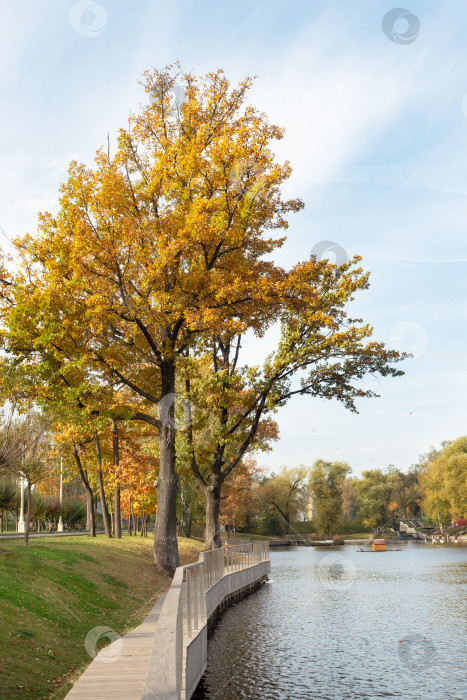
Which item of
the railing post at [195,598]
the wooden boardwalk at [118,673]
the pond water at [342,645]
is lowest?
the pond water at [342,645]

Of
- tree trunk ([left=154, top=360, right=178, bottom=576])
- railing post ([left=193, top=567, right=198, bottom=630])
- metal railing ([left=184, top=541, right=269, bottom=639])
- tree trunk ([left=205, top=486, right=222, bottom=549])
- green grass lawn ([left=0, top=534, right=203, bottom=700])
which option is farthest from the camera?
tree trunk ([left=205, top=486, right=222, bottom=549])

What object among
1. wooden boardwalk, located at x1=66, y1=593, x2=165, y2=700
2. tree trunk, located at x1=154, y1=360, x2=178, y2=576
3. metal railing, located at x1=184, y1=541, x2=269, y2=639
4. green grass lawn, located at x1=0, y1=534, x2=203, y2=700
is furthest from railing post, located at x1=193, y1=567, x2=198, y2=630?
tree trunk, located at x1=154, y1=360, x2=178, y2=576

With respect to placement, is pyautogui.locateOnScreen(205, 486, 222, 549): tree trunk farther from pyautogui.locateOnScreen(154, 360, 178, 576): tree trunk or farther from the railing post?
the railing post

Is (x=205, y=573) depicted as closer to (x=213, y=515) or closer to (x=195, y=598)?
(x=195, y=598)

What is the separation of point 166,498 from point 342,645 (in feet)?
29.7

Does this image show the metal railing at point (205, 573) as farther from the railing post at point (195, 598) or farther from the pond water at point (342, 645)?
the pond water at point (342, 645)

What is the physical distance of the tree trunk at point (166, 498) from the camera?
23531 mm

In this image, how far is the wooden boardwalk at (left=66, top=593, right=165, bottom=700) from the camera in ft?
27.2

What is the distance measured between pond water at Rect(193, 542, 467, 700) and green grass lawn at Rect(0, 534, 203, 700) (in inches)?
105

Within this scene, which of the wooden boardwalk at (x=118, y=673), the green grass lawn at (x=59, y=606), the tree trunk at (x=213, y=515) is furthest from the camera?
the tree trunk at (x=213, y=515)

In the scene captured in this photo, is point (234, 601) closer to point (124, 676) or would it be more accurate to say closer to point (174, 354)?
point (174, 354)

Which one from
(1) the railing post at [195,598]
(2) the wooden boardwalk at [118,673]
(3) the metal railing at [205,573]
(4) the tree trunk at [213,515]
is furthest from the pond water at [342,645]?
(4) the tree trunk at [213,515]

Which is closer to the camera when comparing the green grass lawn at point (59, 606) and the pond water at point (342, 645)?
the green grass lawn at point (59, 606)

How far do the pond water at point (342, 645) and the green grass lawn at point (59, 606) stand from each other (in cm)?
266
